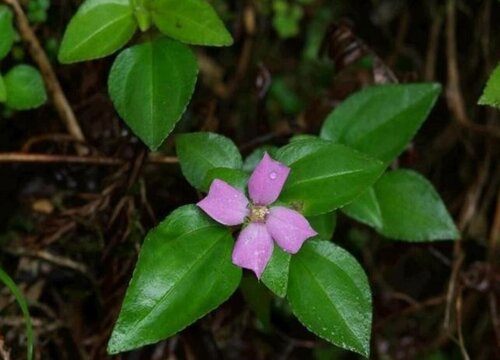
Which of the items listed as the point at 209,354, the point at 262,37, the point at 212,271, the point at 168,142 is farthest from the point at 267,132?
the point at 212,271

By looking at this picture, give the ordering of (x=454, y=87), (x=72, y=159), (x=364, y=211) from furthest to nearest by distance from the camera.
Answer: (x=454, y=87) → (x=72, y=159) → (x=364, y=211)

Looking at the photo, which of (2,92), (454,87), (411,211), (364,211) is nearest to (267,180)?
(364,211)

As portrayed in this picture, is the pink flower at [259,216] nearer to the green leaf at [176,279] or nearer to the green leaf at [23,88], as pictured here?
the green leaf at [176,279]

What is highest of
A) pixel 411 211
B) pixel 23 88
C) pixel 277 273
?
pixel 23 88

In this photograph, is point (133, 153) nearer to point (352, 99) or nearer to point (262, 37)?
point (352, 99)

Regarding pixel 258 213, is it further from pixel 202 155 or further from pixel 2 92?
pixel 2 92

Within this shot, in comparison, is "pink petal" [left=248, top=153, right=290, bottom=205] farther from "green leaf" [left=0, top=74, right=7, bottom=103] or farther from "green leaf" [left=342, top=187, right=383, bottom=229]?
"green leaf" [left=0, top=74, right=7, bottom=103]
